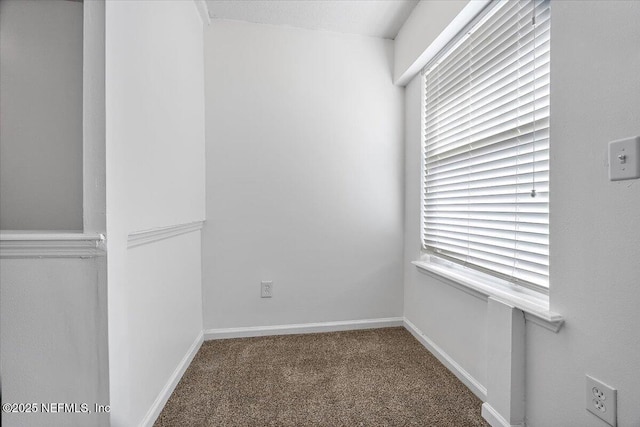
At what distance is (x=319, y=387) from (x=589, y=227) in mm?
1438

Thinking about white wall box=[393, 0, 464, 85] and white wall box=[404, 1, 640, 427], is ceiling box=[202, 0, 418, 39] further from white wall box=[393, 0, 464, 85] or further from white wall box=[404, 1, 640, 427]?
white wall box=[404, 1, 640, 427]

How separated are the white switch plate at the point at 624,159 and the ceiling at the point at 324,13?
1680 millimetres

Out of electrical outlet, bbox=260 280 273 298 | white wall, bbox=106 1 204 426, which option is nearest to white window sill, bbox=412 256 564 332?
electrical outlet, bbox=260 280 273 298

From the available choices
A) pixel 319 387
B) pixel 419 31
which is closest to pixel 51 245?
pixel 319 387

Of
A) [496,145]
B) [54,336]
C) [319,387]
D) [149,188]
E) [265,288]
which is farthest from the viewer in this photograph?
[265,288]

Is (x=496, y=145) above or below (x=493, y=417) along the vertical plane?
above

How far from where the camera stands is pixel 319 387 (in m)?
1.55

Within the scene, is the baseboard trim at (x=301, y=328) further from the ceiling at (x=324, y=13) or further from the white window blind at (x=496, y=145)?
the ceiling at (x=324, y=13)

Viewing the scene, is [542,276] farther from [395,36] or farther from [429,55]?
[395,36]

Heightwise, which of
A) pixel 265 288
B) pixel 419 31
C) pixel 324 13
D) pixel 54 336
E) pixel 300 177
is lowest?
pixel 265 288

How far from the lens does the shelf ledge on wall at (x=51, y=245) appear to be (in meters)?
0.88

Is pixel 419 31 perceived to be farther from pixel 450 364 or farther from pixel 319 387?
pixel 319 387

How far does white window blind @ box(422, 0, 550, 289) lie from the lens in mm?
1149

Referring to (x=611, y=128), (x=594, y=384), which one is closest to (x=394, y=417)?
(x=594, y=384)
